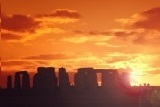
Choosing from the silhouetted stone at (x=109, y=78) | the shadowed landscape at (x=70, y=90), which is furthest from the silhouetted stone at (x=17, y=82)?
the silhouetted stone at (x=109, y=78)

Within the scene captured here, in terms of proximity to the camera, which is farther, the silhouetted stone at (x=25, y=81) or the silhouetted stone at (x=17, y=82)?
the silhouetted stone at (x=17, y=82)

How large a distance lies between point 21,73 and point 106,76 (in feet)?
113

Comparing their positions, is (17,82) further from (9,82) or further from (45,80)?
(45,80)

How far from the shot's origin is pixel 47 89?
168m

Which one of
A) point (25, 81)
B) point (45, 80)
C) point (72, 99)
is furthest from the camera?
point (25, 81)

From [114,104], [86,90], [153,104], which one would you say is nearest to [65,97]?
[86,90]

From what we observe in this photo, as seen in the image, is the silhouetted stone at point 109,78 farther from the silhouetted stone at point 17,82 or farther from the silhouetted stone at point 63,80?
the silhouetted stone at point 17,82

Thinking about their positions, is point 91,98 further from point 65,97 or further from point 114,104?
point 114,104

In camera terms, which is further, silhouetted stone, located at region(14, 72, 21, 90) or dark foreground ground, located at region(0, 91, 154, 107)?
silhouetted stone, located at region(14, 72, 21, 90)

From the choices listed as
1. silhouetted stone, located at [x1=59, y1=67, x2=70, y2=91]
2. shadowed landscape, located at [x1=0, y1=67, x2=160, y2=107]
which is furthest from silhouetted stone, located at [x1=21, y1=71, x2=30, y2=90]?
silhouetted stone, located at [x1=59, y1=67, x2=70, y2=91]

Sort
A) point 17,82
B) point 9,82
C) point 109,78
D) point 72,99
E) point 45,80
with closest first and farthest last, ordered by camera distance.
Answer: point 72,99 < point 45,80 < point 17,82 < point 9,82 < point 109,78

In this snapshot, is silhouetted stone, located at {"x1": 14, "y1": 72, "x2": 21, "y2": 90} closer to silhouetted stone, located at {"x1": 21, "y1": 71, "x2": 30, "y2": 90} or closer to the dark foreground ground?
silhouetted stone, located at {"x1": 21, "y1": 71, "x2": 30, "y2": 90}

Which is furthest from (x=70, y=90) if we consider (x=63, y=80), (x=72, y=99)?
(x=72, y=99)

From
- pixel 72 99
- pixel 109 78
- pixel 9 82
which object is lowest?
pixel 72 99
